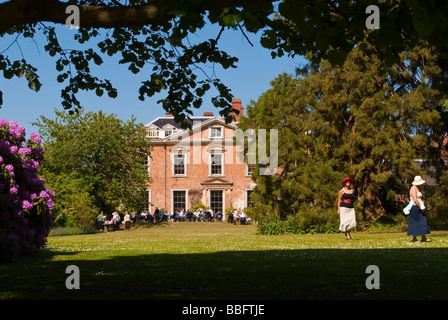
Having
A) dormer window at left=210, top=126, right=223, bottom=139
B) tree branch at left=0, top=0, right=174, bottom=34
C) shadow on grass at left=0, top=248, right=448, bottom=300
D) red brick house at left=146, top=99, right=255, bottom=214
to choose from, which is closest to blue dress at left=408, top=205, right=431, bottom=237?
shadow on grass at left=0, top=248, right=448, bottom=300

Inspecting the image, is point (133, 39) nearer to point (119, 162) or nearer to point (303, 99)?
point (303, 99)

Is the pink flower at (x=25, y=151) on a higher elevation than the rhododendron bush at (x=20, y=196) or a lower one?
higher

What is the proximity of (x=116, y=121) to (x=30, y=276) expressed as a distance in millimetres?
38099

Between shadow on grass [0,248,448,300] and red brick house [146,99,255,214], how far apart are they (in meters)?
45.6

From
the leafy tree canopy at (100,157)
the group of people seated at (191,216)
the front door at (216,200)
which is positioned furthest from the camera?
the front door at (216,200)

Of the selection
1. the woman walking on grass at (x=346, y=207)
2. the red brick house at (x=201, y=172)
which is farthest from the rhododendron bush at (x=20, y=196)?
the red brick house at (x=201, y=172)

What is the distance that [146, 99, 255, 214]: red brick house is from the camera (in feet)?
186

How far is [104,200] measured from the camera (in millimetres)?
44688

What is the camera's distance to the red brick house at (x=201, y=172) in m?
56.7

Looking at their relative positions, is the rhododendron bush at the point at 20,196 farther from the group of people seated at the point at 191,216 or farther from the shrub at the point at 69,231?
the group of people seated at the point at 191,216

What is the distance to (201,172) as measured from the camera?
57.2 meters

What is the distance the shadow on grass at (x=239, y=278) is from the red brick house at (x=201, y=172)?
45.6 m

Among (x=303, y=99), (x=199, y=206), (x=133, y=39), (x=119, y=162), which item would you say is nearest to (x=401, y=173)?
(x=303, y=99)

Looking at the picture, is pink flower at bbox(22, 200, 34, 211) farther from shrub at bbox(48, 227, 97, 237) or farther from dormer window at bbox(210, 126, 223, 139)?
dormer window at bbox(210, 126, 223, 139)
